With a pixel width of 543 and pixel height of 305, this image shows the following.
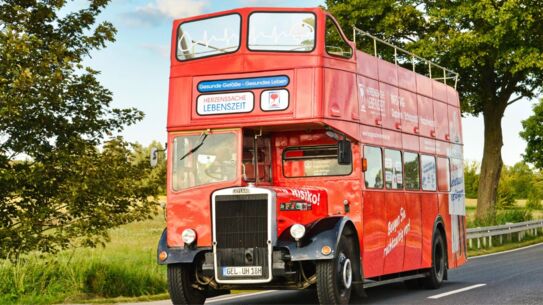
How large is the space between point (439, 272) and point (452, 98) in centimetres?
412

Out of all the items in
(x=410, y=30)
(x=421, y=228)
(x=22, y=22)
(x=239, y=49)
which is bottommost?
(x=421, y=228)

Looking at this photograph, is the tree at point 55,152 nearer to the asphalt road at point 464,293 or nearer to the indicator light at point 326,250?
the asphalt road at point 464,293

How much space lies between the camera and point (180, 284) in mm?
13102

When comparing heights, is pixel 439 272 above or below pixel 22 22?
below

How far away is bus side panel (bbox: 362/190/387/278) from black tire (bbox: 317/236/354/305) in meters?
0.59

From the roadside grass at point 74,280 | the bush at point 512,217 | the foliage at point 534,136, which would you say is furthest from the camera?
the foliage at point 534,136

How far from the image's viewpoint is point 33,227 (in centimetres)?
1714

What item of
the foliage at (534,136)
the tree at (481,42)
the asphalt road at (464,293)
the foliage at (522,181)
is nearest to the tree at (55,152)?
the asphalt road at (464,293)

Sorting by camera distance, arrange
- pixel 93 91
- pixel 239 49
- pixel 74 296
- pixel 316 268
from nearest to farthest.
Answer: pixel 316 268
pixel 239 49
pixel 74 296
pixel 93 91

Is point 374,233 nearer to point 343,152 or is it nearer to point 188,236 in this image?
point 343,152

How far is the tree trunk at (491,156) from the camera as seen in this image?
124 feet

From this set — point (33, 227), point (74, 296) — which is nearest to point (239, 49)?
point (74, 296)

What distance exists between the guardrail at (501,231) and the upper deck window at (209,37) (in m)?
18.1

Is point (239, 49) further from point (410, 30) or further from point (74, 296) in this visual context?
point (410, 30)
